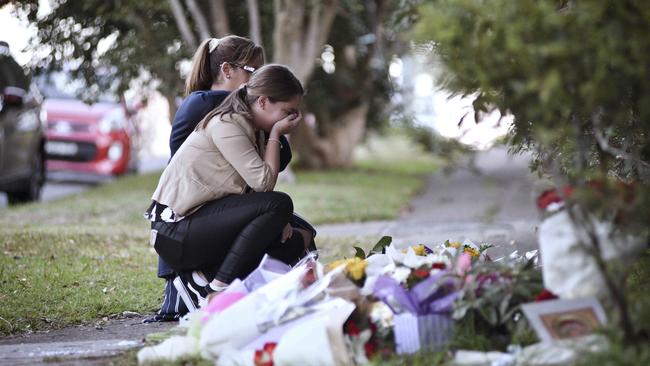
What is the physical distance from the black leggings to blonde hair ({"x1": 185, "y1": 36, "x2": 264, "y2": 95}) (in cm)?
89

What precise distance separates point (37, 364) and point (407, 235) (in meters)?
5.42

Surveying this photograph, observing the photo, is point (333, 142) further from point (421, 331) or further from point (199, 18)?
point (421, 331)

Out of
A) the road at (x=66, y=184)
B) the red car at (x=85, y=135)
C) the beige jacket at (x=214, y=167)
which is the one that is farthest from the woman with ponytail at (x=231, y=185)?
the red car at (x=85, y=135)

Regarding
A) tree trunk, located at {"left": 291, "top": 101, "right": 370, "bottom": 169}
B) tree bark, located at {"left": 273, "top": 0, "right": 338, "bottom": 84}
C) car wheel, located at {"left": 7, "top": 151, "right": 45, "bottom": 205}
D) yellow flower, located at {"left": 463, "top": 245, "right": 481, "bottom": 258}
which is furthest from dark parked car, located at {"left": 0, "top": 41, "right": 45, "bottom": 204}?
yellow flower, located at {"left": 463, "top": 245, "right": 481, "bottom": 258}

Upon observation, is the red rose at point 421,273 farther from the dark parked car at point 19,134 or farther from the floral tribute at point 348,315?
the dark parked car at point 19,134

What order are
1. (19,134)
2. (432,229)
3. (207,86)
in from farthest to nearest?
(19,134), (432,229), (207,86)

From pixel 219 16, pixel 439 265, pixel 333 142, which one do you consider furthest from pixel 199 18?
pixel 439 265

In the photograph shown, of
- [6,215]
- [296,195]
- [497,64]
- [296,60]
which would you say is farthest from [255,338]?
[296,60]

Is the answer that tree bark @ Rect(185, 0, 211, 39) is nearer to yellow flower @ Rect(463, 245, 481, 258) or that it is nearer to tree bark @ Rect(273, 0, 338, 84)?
tree bark @ Rect(273, 0, 338, 84)

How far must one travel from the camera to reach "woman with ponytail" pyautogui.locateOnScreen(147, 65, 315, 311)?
529 centimetres

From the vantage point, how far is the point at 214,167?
534cm

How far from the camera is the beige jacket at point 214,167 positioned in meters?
5.26

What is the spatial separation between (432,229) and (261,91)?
5122 mm

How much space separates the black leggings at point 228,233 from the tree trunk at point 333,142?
524 inches
